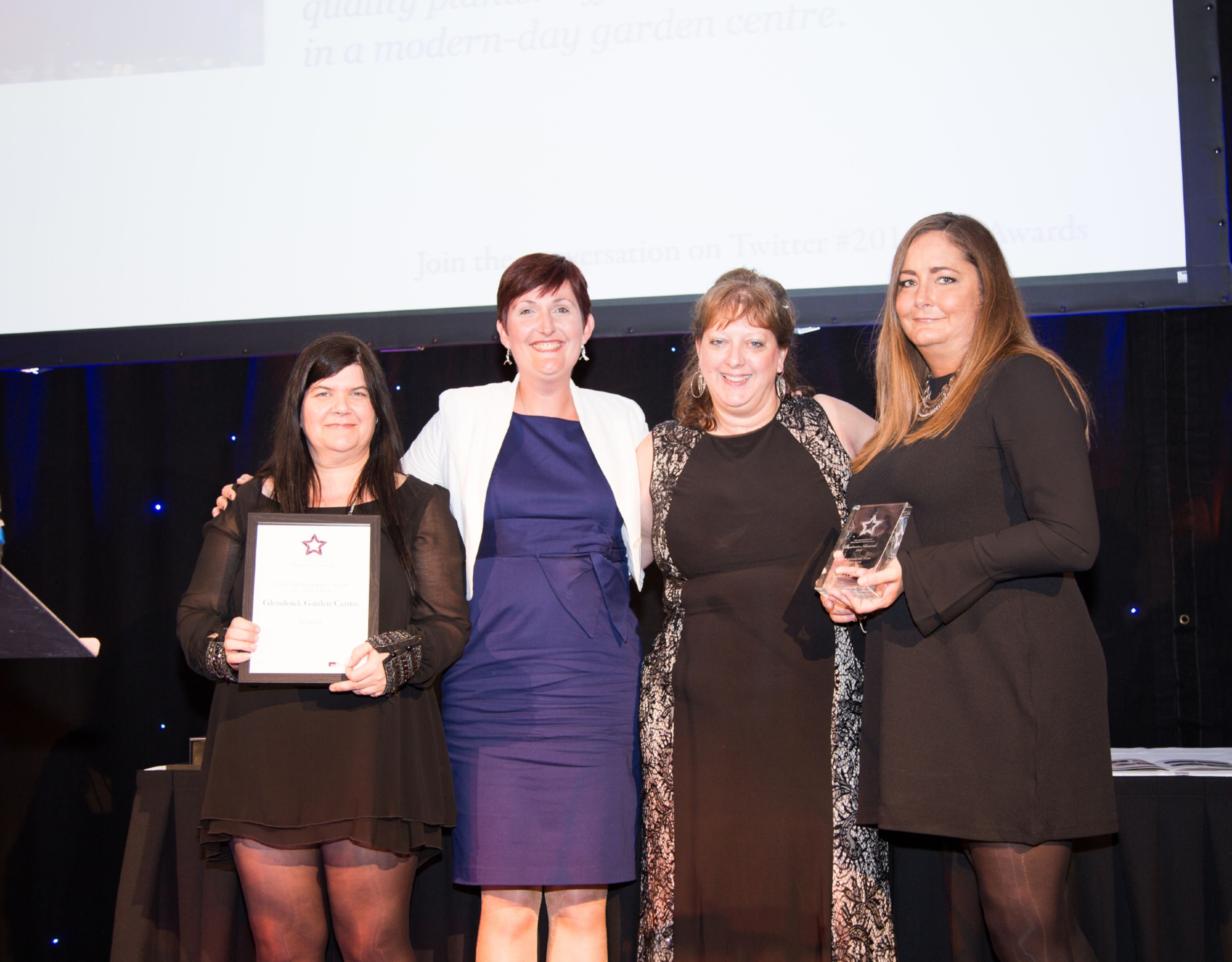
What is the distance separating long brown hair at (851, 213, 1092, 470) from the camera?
78.2 inches

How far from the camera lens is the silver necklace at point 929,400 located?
2.06 m

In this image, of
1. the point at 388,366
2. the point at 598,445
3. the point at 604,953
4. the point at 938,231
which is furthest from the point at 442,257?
the point at 604,953

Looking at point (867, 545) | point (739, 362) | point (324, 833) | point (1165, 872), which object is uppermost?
point (739, 362)

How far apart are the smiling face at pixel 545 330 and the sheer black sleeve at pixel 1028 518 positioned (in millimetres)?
1057

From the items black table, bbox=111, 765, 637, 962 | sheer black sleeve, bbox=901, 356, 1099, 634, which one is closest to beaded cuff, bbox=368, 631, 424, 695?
black table, bbox=111, 765, 637, 962

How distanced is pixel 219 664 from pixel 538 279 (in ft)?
3.92

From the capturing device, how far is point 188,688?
346 centimetres

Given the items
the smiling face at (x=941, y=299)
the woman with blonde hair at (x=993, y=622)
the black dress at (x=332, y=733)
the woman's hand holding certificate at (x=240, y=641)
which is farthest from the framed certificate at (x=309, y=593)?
the smiling face at (x=941, y=299)

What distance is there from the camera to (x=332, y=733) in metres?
2.08

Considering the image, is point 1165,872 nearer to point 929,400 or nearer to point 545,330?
point 929,400

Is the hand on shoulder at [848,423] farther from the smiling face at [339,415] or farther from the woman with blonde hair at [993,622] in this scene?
the smiling face at [339,415]

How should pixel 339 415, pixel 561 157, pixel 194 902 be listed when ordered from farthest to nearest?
pixel 561 157, pixel 194 902, pixel 339 415

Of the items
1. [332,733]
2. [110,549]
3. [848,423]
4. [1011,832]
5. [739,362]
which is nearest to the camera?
[1011,832]

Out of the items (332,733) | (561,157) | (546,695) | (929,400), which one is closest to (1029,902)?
(929,400)
